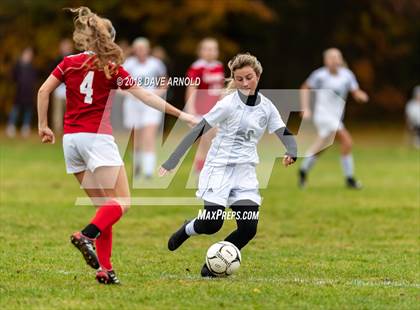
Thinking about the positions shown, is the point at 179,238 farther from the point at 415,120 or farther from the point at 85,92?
the point at 415,120

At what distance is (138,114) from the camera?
55.7 feet

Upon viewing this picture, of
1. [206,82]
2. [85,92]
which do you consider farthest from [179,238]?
[206,82]

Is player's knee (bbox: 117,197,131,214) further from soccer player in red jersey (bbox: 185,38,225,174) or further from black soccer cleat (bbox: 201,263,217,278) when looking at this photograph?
soccer player in red jersey (bbox: 185,38,225,174)

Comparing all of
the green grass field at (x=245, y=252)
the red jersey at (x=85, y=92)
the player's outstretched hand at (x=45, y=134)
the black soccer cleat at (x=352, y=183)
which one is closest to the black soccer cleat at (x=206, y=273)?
the green grass field at (x=245, y=252)

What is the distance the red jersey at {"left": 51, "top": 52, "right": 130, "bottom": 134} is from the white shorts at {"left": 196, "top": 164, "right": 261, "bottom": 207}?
1036 millimetres

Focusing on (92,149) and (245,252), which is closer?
(92,149)

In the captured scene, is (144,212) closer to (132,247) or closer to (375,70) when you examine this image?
(132,247)

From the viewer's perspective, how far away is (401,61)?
38438 millimetres

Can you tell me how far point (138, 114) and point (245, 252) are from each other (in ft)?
25.6

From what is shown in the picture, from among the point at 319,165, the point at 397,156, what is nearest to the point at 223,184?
the point at 319,165

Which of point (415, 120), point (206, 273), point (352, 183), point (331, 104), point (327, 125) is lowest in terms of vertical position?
point (415, 120)

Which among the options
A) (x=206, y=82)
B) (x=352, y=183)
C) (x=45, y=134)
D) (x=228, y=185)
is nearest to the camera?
(x=45, y=134)

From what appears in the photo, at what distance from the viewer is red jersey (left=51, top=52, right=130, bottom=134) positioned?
720 cm

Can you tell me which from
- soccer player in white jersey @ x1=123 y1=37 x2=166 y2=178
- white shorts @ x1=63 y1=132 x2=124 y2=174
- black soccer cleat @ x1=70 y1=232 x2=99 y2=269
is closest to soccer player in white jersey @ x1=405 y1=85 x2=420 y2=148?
soccer player in white jersey @ x1=123 y1=37 x2=166 y2=178
